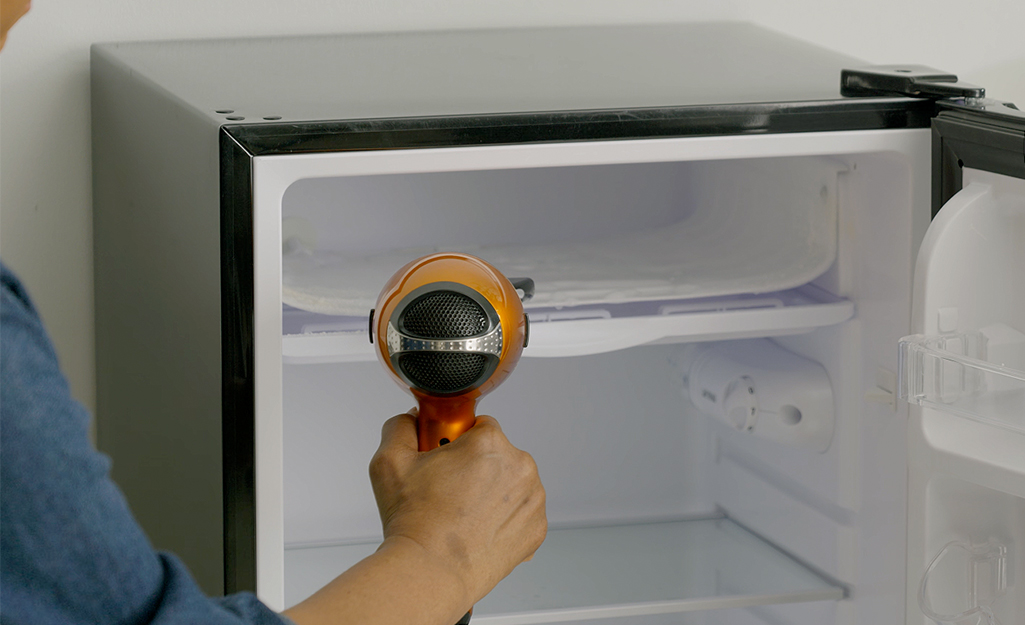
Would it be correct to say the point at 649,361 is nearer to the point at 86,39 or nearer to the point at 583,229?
the point at 583,229

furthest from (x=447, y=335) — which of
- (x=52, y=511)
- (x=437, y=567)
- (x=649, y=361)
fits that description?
(x=649, y=361)

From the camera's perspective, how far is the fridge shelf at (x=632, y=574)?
1137mm

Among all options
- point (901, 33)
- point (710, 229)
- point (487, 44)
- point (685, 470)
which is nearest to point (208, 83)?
point (487, 44)

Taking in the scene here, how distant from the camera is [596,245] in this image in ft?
4.23

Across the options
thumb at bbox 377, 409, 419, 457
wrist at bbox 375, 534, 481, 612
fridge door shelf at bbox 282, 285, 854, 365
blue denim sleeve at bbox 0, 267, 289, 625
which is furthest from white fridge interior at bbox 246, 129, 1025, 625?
blue denim sleeve at bbox 0, 267, 289, 625

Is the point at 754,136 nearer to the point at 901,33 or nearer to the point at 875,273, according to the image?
the point at 875,273

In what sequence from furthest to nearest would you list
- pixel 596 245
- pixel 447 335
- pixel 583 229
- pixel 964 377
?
1. pixel 583 229
2. pixel 596 245
3. pixel 964 377
4. pixel 447 335

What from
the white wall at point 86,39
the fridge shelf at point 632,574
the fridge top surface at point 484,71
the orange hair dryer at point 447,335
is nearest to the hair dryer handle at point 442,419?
the orange hair dryer at point 447,335

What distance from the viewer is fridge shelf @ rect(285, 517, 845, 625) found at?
3.73ft

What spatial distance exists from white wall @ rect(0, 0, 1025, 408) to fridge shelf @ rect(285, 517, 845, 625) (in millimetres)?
484

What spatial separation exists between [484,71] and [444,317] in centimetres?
46

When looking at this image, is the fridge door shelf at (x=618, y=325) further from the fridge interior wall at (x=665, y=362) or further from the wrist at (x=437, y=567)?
the wrist at (x=437, y=567)

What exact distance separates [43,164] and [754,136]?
93cm

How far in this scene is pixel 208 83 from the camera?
104 centimetres
